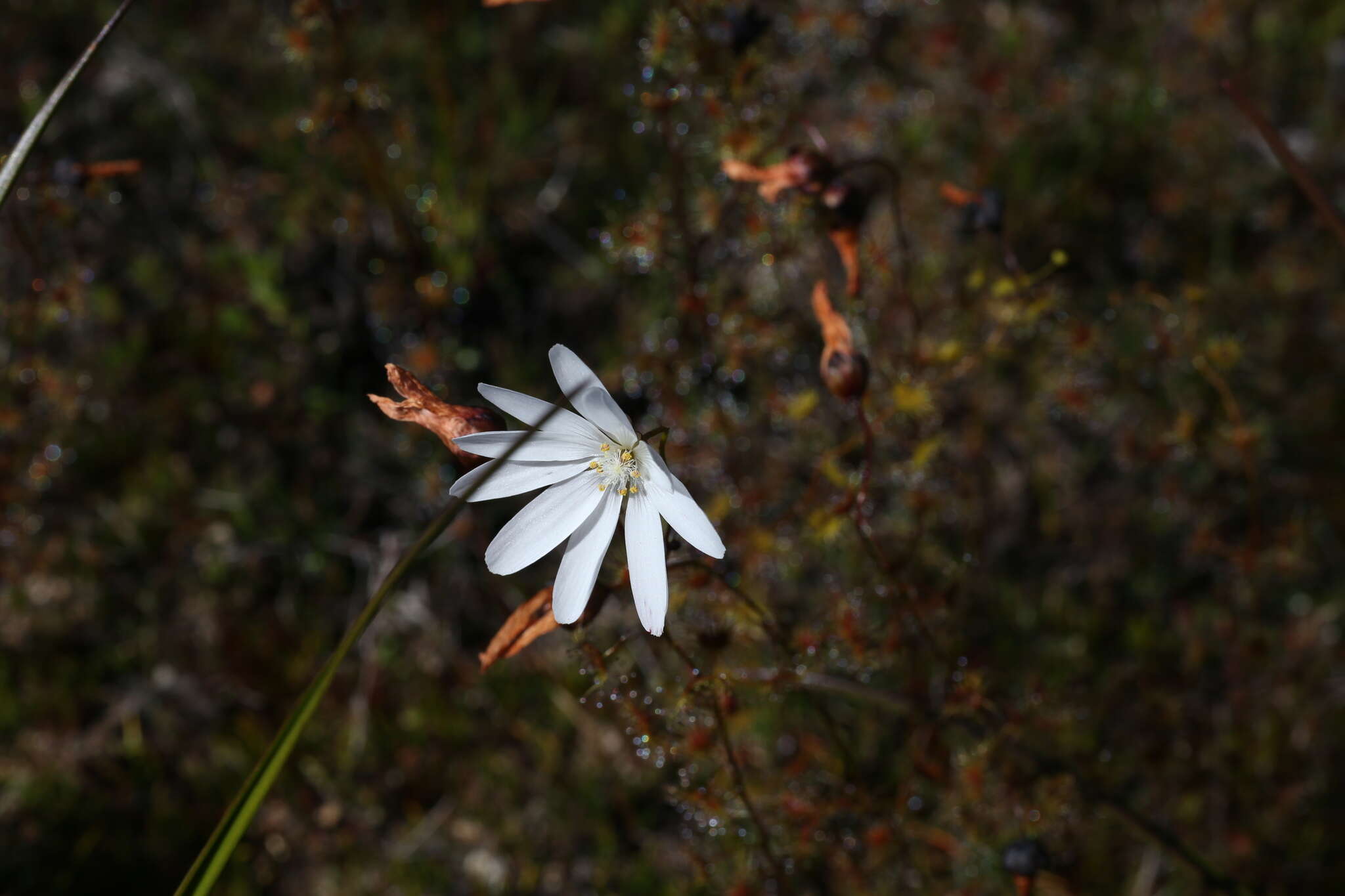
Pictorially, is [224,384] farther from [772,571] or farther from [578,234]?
[772,571]

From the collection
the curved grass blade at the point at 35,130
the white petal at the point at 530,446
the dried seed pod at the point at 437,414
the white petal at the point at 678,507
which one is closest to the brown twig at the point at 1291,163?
the white petal at the point at 678,507

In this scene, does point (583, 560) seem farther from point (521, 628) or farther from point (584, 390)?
point (584, 390)

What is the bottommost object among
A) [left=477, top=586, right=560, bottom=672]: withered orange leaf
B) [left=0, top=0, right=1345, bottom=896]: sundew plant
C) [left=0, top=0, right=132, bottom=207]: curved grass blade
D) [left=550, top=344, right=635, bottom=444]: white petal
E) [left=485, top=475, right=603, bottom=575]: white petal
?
[left=0, top=0, right=1345, bottom=896]: sundew plant

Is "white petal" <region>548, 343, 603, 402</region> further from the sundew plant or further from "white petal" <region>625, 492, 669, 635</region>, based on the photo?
the sundew plant

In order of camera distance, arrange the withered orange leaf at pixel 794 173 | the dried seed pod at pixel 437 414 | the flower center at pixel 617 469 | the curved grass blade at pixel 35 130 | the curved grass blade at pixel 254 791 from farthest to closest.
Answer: the withered orange leaf at pixel 794 173 → the flower center at pixel 617 469 → the dried seed pod at pixel 437 414 → the curved grass blade at pixel 35 130 → the curved grass blade at pixel 254 791

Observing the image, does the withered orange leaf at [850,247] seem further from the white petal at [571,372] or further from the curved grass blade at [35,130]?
the curved grass blade at [35,130]

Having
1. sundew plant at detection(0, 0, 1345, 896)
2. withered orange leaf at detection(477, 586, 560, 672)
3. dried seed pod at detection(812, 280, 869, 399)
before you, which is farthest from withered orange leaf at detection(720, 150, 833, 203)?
withered orange leaf at detection(477, 586, 560, 672)
